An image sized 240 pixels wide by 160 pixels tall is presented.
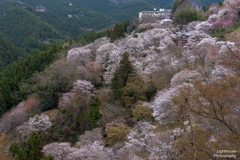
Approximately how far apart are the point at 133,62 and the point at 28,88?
1936 cm

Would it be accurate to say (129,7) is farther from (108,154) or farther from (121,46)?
(108,154)

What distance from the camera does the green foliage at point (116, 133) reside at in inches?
671

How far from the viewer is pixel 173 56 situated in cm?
2527

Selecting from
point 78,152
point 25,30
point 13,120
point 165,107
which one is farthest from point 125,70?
point 25,30

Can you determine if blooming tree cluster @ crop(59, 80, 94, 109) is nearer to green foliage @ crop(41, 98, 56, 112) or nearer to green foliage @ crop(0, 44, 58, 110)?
green foliage @ crop(41, 98, 56, 112)

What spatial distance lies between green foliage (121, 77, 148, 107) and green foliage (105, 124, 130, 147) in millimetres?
5120

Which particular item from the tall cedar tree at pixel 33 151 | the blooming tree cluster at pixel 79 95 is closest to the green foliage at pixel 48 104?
the blooming tree cluster at pixel 79 95

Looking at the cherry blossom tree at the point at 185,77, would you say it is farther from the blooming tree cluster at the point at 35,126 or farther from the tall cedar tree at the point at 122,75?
the blooming tree cluster at the point at 35,126

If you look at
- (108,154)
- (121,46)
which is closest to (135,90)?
(108,154)

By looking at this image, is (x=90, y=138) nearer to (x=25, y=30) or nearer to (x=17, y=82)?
(x=17, y=82)

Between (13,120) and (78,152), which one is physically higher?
(78,152)

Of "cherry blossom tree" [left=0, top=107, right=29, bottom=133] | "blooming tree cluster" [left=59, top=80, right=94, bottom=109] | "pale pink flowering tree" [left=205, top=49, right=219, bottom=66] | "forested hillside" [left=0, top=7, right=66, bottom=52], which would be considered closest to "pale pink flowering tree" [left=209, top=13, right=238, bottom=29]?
"pale pink flowering tree" [left=205, top=49, right=219, bottom=66]

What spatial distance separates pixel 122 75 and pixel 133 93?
3485mm

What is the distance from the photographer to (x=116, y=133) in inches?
687
